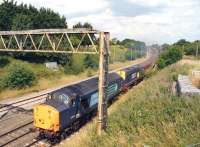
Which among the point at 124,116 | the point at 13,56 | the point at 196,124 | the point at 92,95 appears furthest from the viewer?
the point at 13,56

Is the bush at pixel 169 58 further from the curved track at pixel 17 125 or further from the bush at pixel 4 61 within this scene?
the curved track at pixel 17 125

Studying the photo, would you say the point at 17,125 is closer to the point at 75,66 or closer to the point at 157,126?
the point at 157,126

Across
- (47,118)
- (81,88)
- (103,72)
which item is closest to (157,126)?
(103,72)

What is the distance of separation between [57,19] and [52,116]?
153 ft

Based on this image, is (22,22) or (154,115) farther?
(22,22)

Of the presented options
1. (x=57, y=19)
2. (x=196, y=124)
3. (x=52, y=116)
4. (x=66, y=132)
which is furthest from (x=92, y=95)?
(x=57, y=19)

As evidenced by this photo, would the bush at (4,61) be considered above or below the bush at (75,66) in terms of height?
above

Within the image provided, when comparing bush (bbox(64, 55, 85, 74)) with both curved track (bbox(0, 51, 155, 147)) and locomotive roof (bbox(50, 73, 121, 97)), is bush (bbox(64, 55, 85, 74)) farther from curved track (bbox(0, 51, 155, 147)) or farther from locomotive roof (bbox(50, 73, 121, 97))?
locomotive roof (bbox(50, 73, 121, 97))

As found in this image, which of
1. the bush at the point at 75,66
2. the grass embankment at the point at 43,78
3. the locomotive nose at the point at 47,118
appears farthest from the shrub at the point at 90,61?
the locomotive nose at the point at 47,118

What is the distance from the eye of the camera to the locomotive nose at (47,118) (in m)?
19.0

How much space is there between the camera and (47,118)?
1923 cm

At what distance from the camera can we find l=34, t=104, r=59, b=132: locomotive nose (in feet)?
62.3

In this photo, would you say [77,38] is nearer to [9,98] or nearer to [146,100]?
[9,98]

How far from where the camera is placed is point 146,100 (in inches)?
667
